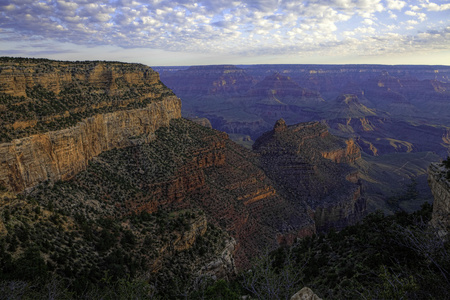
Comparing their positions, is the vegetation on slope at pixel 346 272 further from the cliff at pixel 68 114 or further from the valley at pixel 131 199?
the cliff at pixel 68 114

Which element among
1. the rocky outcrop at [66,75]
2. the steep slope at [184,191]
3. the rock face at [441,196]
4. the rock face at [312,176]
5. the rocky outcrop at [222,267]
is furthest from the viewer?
the rock face at [312,176]

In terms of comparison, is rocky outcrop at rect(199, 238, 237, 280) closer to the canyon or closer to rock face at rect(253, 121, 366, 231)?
the canyon

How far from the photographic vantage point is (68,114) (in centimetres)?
4412

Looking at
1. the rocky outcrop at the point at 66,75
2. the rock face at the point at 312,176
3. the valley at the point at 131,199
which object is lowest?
the rock face at the point at 312,176

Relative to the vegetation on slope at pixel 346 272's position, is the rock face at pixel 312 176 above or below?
below

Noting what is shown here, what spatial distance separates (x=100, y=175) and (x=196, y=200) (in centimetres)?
1747

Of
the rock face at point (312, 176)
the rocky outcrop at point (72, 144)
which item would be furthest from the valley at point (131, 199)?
the rock face at point (312, 176)

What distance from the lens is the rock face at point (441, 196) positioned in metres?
22.5

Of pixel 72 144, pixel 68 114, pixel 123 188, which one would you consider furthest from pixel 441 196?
pixel 68 114

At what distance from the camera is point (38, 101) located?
4109cm

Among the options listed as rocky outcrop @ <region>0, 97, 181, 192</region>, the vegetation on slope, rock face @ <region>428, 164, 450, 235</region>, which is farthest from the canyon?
rock face @ <region>428, 164, 450, 235</region>

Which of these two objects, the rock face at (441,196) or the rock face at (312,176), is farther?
the rock face at (312,176)

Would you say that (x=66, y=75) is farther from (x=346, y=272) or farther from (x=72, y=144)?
(x=346, y=272)

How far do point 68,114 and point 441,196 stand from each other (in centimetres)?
4553
